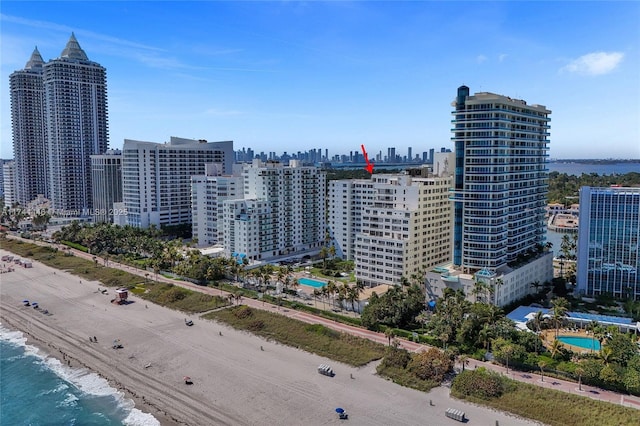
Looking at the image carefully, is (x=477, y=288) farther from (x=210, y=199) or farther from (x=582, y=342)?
(x=210, y=199)

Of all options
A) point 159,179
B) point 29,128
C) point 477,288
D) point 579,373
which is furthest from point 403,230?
point 29,128

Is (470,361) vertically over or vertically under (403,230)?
under

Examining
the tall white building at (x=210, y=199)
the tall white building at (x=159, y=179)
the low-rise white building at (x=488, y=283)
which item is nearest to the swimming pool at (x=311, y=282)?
the low-rise white building at (x=488, y=283)

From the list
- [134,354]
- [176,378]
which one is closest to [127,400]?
[176,378]

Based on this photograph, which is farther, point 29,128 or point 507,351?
point 29,128

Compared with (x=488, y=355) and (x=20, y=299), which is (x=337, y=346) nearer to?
(x=488, y=355)

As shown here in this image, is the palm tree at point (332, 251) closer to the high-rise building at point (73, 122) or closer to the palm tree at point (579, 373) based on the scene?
the palm tree at point (579, 373)
